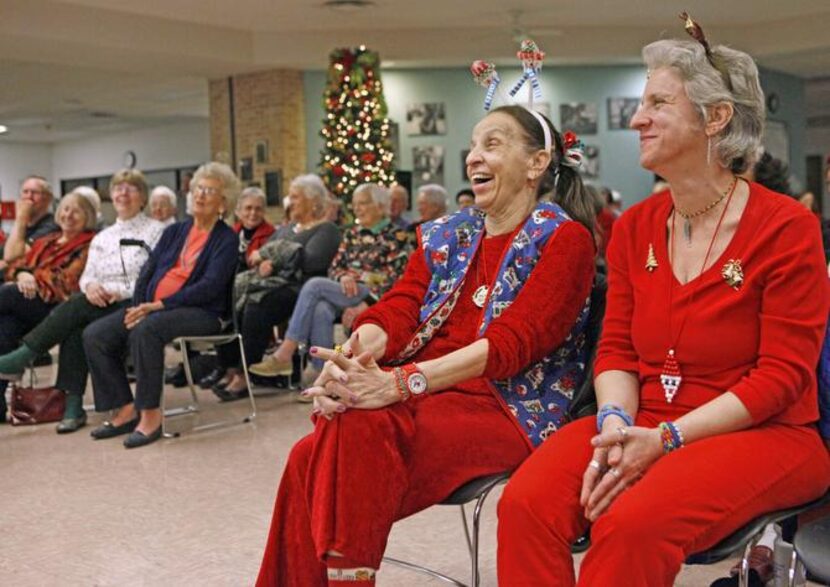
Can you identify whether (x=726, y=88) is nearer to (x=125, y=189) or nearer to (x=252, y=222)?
(x=125, y=189)

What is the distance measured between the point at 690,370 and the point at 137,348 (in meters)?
3.44

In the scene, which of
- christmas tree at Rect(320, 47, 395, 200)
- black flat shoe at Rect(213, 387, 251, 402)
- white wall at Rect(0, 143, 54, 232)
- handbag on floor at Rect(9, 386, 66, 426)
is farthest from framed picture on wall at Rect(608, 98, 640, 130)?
white wall at Rect(0, 143, 54, 232)

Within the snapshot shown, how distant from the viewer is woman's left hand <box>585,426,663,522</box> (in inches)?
70.2

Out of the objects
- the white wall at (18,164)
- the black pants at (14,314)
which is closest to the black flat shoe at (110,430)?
the black pants at (14,314)

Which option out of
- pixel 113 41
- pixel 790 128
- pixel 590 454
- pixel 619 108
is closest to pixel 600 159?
pixel 619 108

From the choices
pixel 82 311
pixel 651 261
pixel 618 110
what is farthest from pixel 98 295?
pixel 618 110

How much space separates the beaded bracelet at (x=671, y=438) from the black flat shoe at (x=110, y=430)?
379 centimetres

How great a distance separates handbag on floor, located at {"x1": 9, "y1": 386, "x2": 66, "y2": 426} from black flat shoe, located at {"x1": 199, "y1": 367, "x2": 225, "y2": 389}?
Answer: 102cm

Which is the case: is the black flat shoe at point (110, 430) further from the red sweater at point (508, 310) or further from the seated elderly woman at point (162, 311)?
the red sweater at point (508, 310)

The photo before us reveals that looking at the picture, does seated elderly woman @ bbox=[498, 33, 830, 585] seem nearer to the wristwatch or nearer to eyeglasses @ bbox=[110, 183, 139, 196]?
the wristwatch

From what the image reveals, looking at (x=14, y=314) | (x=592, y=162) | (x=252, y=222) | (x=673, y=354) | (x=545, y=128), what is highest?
(x=592, y=162)

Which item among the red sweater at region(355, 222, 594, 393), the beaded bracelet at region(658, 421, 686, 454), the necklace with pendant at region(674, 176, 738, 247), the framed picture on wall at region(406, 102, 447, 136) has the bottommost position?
the beaded bracelet at region(658, 421, 686, 454)

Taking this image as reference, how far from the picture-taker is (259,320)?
5.99 metres

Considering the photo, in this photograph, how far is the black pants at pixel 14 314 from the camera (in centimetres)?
555
